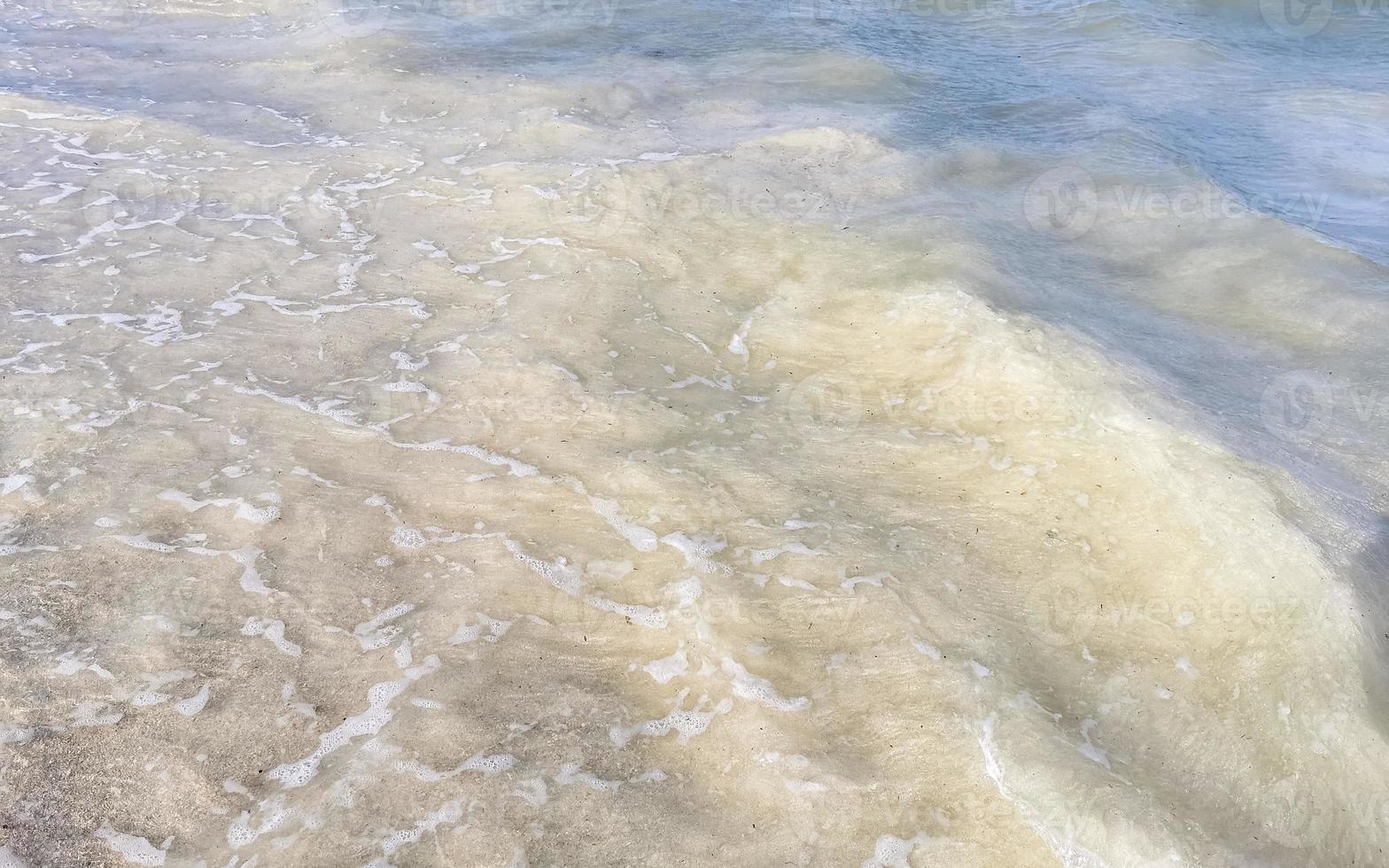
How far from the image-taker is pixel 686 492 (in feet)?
17.1

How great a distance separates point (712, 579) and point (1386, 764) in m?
2.88

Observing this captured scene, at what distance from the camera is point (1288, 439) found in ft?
18.7

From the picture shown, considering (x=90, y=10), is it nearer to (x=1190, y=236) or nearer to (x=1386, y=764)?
(x=1190, y=236)

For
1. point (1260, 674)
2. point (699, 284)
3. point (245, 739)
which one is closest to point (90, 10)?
point (699, 284)
